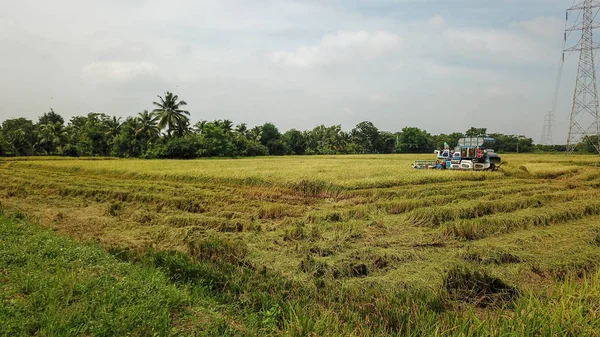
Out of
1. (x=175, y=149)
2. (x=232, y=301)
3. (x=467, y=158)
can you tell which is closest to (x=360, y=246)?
(x=232, y=301)

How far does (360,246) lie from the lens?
21.6 feet

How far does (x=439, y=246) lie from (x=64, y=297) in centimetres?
628

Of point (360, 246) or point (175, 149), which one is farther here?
point (175, 149)

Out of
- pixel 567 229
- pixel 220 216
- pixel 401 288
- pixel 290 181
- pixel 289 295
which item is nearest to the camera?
pixel 289 295

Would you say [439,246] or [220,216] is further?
[220,216]

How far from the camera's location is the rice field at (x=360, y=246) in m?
3.65

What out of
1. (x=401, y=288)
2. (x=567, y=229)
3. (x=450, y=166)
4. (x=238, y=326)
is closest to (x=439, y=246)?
(x=401, y=288)

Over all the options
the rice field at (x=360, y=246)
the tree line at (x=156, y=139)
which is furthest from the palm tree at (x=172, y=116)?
the rice field at (x=360, y=246)

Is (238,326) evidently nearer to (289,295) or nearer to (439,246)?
(289,295)

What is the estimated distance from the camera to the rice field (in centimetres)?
365

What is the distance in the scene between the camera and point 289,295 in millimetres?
4371

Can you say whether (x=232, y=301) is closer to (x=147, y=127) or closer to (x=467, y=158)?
(x=467, y=158)

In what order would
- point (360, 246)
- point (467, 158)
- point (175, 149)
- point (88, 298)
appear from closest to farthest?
point (88, 298) → point (360, 246) → point (467, 158) → point (175, 149)

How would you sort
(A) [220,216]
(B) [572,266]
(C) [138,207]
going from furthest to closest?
(C) [138,207], (A) [220,216], (B) [572,266]
